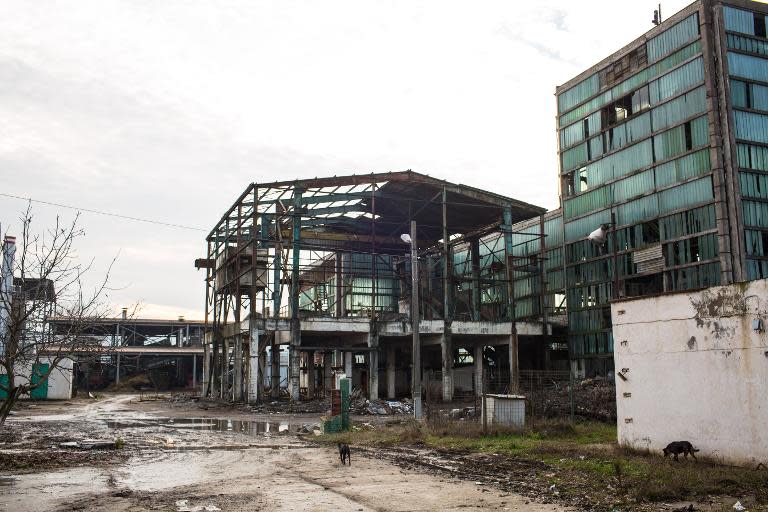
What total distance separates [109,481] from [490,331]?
33219 mm

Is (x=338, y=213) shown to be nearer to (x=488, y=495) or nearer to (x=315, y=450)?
(x=315, y=450)

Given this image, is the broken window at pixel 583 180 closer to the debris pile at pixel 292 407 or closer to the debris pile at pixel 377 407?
the debris pile at pixel 377 407

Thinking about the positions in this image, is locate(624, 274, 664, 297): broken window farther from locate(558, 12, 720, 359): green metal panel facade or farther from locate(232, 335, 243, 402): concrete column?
locate(232, 335, 243, 402): concrete column

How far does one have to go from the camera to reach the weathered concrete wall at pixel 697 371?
11.8 metres

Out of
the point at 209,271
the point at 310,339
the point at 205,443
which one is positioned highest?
the point at 209,271

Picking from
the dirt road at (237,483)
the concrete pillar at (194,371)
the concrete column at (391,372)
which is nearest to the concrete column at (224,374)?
the concrete column at (391,372)

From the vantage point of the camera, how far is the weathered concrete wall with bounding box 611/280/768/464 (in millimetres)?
11820

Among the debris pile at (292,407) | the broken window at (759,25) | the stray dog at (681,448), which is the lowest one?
the debris pile at (292,407)

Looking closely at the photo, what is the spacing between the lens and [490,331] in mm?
42844

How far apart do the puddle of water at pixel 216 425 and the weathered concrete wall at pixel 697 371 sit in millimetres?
13513

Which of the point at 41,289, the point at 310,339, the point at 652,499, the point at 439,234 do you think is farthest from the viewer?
the point at 439,234

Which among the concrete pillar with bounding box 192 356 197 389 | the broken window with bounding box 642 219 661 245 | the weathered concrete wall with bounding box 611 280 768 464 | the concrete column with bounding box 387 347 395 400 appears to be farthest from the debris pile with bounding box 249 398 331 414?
the concrete pillar with bounding box 192 356 197 389

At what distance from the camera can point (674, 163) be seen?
118 feet

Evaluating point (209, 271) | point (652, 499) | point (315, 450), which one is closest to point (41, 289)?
point (315, 450)
